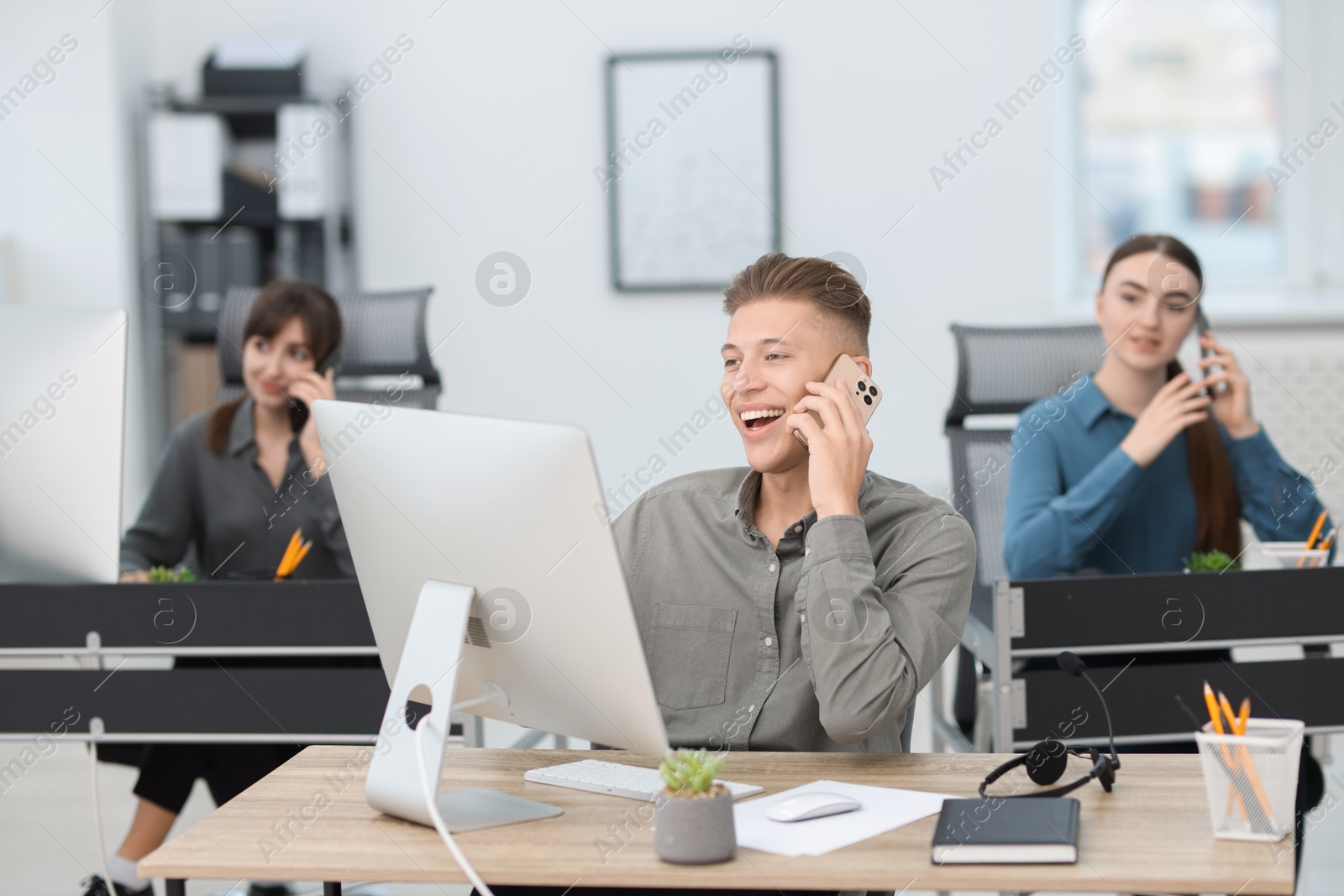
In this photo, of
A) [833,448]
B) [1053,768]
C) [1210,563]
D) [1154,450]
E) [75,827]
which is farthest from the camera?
[75,827]

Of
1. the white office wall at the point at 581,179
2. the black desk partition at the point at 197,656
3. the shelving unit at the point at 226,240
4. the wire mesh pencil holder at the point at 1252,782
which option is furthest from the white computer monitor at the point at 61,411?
the white office wall at the point at 581,179

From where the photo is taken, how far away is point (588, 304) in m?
4.64

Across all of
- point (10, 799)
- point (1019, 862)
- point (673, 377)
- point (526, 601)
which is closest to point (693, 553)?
point (526, 601)

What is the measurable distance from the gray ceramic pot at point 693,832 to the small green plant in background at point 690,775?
14mm

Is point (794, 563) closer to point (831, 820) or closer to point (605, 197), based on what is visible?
point (831, 820)

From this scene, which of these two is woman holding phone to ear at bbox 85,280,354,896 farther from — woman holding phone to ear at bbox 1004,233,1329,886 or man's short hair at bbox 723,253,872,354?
woman holding phone to ear at bbox 1004,233,1329,886

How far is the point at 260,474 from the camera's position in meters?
2.60

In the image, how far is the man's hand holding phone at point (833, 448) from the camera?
1425 mm

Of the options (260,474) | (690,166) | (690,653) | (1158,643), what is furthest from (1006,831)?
(690,166)

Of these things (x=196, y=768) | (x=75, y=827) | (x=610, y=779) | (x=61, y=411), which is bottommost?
(x=75, y=827)

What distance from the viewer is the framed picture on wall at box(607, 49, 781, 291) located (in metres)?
4.52

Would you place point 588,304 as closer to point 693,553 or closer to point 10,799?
point 10,799

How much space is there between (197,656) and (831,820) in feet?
3.39

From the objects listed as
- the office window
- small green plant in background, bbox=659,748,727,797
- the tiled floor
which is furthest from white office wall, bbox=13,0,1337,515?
small green plant in background, bbox=659,748,727,797
